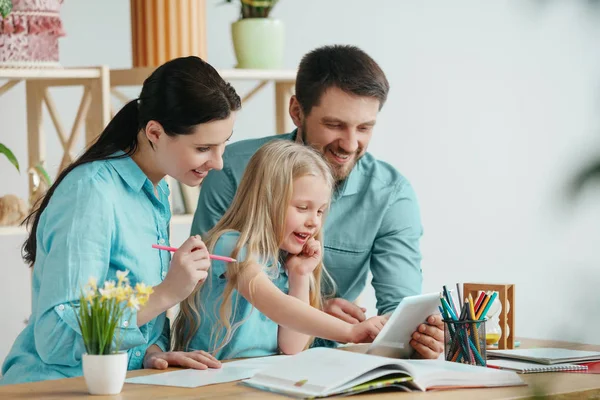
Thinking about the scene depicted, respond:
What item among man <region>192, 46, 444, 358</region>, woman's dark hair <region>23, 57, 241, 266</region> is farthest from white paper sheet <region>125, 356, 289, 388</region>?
man <region>192, 46, 444, 358</region>

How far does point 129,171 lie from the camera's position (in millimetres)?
1718

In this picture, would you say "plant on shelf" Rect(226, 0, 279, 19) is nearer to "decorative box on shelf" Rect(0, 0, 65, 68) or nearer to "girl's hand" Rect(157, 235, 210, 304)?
"decorative box on shelf" Rect(0, 0, 65, 68)

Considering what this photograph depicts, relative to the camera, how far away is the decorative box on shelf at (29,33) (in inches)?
97.6

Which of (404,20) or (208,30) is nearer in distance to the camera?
(208,30)

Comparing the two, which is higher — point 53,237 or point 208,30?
point 208,30

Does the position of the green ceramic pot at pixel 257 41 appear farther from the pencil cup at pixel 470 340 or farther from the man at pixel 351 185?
the pencil cup at pixel 470 340

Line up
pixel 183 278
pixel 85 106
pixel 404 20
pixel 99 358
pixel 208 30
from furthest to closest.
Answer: pixel 404 20
pixel 208 30
pixel 85 106
pixel 183 278
pixel 99 358

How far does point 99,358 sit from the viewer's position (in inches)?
49.1

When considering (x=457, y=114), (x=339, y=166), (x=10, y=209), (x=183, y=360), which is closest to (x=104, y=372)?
(x=183, y=360)

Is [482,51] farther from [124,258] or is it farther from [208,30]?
[124,258]

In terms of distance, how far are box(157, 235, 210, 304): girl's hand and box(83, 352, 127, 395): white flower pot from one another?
221 mm

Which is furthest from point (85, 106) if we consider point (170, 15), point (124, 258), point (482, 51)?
point (482, 51)

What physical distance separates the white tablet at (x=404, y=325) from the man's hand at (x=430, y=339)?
0.01 metres

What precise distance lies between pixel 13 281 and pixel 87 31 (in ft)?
3.22
